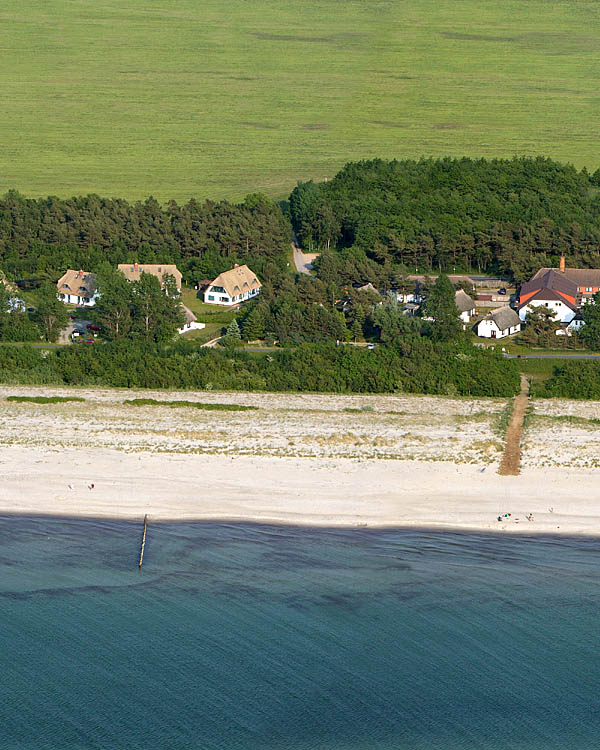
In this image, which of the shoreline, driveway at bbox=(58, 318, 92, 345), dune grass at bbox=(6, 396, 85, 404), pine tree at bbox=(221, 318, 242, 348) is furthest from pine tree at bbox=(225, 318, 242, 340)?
the shoreline

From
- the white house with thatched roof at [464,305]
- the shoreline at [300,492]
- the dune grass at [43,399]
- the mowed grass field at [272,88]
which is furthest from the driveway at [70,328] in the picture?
the mowed grass field at [272,88]

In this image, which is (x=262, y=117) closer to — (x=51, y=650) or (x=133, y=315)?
(x=133, y=315)

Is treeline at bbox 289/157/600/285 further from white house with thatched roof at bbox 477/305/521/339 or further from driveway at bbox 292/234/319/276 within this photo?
white house with thatched roof at bbox 477/305/521/339

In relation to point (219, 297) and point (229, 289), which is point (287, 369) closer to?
point (229, 289)

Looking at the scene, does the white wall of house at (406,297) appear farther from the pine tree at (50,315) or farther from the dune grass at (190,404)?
the dune grass at (190,404)

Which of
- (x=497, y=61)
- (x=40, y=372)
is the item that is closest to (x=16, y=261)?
(x=40, y=372)

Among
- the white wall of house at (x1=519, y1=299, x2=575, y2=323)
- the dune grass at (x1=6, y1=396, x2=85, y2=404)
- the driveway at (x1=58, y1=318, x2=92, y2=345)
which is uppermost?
the white wall of house at (x1=519, y1=299, x2=575, y2=323)
